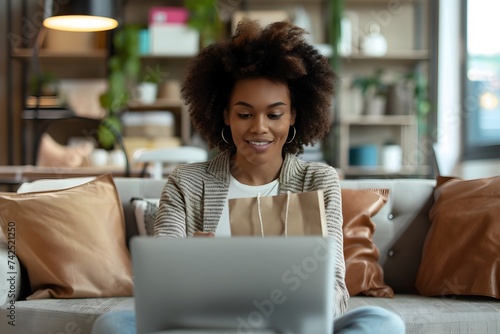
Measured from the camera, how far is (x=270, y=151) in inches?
77.5

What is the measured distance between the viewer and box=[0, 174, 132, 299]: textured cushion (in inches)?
89.2

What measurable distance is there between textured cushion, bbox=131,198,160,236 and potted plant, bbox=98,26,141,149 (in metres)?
3.14

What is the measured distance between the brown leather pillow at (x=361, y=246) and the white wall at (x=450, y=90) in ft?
10.3

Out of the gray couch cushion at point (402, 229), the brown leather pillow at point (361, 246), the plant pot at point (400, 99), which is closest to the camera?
the brown leather pillow at point (361, 246)

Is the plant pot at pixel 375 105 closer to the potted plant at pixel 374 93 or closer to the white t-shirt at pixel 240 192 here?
the potted plant at pixel 374 93

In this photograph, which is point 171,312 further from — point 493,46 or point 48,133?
point 48,133

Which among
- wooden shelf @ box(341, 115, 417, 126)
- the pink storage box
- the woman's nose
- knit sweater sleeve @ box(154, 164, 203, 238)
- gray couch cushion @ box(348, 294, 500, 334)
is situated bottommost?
gray couch cushion @ box(348, 294, 500, 334)

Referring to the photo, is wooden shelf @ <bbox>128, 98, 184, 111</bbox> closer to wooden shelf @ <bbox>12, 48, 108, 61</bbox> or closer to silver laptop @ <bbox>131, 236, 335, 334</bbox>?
wooden shelf @ <bbox>12, 48, 108, 61</bbox>

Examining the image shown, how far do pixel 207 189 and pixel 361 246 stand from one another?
0.59m

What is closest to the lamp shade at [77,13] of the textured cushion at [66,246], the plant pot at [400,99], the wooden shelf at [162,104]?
the wooden shelf at [162,104]

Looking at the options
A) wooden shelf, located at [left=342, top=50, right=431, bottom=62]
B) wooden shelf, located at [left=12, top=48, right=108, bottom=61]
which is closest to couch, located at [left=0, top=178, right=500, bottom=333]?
wooden shelf, located at [left=342, top=50, right=431, bottom=62]

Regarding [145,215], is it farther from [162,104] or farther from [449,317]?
[162,104]

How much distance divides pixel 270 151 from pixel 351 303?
0.55 metres

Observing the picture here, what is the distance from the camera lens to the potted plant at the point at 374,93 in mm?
5648
